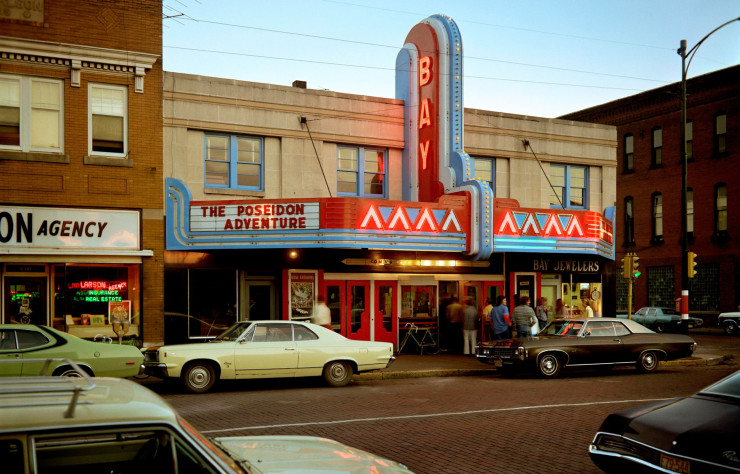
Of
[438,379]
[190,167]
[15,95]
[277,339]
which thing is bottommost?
[438,379]

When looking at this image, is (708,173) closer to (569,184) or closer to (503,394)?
(569,184)

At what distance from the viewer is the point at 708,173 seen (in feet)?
132

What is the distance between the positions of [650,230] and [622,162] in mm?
5088

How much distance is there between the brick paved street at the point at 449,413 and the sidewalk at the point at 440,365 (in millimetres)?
568

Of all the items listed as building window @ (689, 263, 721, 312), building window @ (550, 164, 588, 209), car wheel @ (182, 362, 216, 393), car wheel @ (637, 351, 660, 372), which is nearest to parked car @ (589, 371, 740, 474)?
car wheel @ (182, 362, 216, 393)

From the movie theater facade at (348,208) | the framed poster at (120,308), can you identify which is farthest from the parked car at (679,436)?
the framed poster at (120,308)

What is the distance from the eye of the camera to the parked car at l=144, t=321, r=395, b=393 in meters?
13.6

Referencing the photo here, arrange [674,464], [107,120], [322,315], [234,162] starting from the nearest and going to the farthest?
[674,464], [107,120], [322,315], [234,162]

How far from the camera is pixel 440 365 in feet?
60.8

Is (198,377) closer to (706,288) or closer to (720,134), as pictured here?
(706,288)

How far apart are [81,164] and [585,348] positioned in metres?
13.2

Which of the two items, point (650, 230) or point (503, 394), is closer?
point (503, 394)

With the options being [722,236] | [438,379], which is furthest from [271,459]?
[722,236]

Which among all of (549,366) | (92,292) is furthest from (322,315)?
(549,366)
